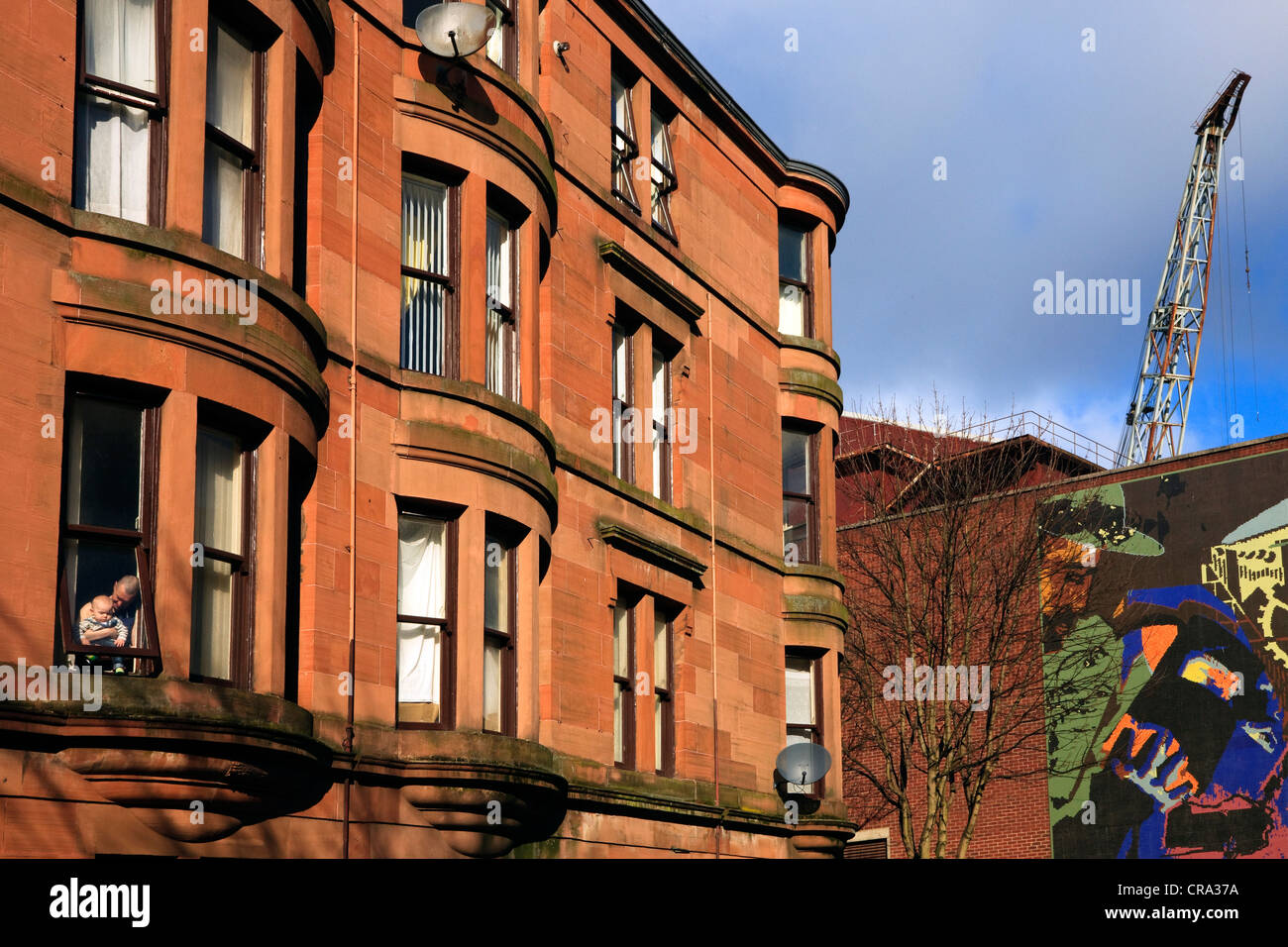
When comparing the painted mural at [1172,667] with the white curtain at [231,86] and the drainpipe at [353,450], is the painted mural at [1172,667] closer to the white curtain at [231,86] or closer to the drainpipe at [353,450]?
the drainpipe at [353,450]

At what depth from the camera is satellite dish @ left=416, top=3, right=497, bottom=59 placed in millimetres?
18859

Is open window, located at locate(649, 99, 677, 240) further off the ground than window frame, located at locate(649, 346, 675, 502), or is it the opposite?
open window, located at locate(649, 99, 677, 240)

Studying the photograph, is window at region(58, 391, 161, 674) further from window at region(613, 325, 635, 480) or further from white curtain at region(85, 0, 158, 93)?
window at region(613, 325, 635, 480)

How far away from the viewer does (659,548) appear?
23406mm

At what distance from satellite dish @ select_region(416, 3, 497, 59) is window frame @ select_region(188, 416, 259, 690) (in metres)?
6.07

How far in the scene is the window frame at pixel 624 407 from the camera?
2362 centimetres

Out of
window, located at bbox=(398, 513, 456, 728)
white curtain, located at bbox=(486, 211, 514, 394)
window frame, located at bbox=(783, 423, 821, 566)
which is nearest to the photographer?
window, located at bbox=(398, 513, 456, 728)

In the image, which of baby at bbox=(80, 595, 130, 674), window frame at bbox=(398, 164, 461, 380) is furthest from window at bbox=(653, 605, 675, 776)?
baby at bbox=(80, 595, 130, 674)

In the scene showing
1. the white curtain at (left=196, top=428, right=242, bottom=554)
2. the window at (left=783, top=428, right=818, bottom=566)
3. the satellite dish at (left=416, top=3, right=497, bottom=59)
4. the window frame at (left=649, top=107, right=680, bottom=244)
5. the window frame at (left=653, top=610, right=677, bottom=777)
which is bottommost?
Result: the window frame at (left=653, top=610, right=677, bottom=777)

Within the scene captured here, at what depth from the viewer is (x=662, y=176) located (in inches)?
1032

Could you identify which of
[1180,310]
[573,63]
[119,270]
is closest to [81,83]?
[119,270]

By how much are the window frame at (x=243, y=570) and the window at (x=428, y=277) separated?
369 cm

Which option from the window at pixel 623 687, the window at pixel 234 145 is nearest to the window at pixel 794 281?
the window at pixel 623 687

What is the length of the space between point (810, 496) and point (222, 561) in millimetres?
15883
